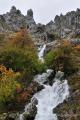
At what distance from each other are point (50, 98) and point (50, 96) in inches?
36.9

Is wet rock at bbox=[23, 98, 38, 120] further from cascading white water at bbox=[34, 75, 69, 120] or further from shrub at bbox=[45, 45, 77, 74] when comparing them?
shrub at bbox=[45, 45, 77, 74]

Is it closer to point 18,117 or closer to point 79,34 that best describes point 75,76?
point 18,117

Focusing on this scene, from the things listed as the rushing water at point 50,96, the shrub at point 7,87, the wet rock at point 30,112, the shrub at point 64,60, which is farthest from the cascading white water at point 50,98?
the shrub at point 64,60

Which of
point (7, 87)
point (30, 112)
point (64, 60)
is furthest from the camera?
point (64, 60)

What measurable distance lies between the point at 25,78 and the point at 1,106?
12.3 m

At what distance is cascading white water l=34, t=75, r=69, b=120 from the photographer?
50803 millimetres

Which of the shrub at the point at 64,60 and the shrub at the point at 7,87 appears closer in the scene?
the shrub at the point at 7,87

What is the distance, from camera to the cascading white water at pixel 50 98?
5080 centimetres

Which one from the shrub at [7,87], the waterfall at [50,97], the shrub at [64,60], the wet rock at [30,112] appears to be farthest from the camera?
the shrub at [64,60]

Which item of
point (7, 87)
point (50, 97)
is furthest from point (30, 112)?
point (50, 97)

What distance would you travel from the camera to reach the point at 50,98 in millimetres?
58500

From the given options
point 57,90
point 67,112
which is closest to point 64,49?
point 57,90

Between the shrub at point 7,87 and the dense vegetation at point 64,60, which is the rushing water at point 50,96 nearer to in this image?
the dense vegetation at point 64,60

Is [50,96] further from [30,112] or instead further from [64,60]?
[64,60]
